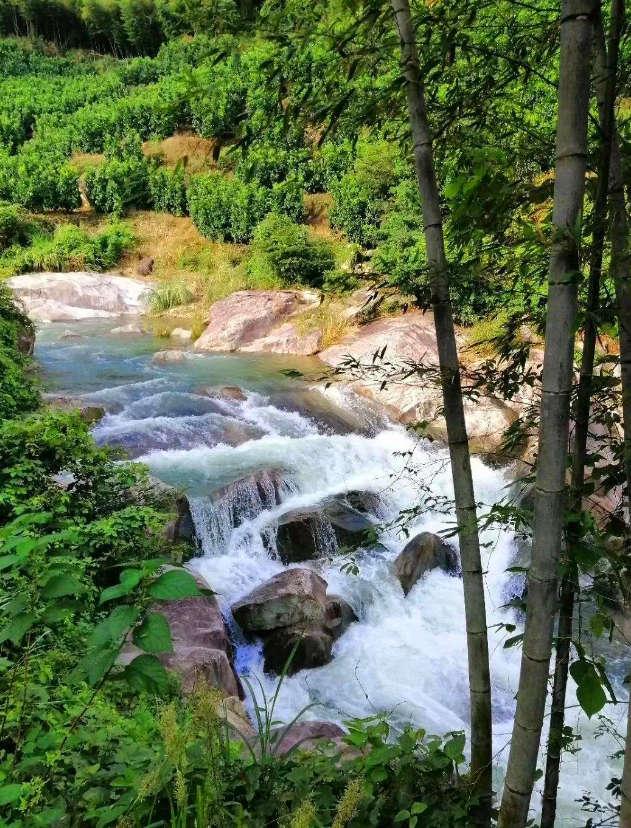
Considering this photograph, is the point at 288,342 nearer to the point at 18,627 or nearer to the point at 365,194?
the point at 365,194

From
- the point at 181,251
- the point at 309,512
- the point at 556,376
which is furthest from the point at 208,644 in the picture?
the point at 181,251

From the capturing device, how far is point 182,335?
15.1 meters

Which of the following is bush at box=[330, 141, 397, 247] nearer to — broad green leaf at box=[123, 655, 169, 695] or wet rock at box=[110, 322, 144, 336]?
wet rock at box=[110, 322, 144, 336]

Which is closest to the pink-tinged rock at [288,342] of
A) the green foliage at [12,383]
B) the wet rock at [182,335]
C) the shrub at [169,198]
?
the wet rock at [182,335]

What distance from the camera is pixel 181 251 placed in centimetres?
2058

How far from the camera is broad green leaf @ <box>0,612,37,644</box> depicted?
1291mm

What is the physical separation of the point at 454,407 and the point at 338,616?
4.50 meters

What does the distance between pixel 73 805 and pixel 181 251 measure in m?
20.5

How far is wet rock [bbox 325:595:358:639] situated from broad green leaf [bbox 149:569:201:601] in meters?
4.57

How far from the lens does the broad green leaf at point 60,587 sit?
130 centimetres

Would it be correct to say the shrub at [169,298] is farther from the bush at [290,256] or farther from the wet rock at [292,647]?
the wet rock at [292,647]

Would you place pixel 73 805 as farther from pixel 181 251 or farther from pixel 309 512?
pixel 181 251

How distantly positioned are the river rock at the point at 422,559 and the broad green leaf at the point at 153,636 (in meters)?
5.38

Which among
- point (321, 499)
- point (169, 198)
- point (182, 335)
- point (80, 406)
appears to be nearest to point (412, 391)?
point (321, 499)
